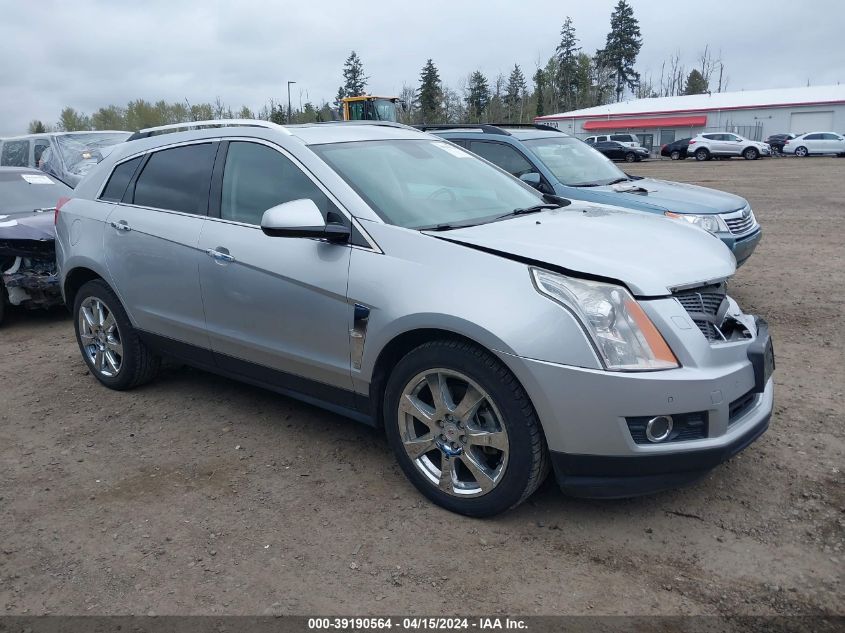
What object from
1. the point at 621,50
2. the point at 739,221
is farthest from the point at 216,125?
the point at 621,50

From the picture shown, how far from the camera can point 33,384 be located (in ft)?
17.7

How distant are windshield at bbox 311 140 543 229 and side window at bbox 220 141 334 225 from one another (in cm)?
18

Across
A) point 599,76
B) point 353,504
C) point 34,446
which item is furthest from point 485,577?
point 599,76

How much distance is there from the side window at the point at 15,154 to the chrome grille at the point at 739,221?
1160 cm

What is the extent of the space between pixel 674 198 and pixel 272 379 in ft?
15.7

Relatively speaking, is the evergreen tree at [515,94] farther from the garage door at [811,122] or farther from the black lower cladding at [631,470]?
the black lower cladding at [631,470]

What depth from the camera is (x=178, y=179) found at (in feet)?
14.8

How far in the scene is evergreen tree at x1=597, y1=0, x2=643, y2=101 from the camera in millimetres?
85938

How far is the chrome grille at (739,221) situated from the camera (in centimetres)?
688

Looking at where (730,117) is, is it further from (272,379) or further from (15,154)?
(272,379)

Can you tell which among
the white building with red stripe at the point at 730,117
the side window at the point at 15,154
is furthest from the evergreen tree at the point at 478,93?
the side window at the point at 15,154

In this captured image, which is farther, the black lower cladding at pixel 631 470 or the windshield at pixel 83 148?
the windshield at pixel 83 148

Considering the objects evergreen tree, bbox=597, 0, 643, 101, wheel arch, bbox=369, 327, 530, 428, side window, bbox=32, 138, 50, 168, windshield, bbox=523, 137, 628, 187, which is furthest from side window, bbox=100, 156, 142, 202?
evergreen tree, bbox=597, 0, 643, 101

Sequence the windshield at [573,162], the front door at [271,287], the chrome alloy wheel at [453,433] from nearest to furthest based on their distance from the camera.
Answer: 1. the chrome alloy wheel at [453,433]
2. the front door at [271,287]
3. the windshield at [573,162]
